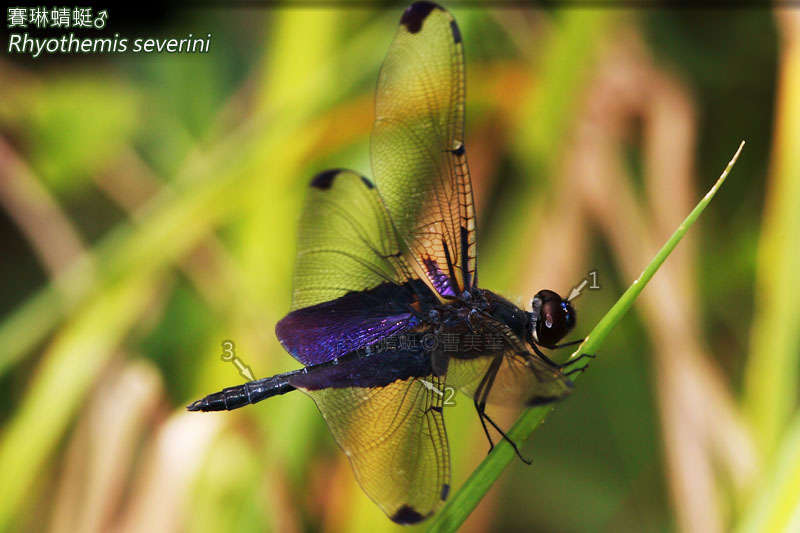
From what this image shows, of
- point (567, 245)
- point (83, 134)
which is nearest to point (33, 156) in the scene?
point (83, 134)

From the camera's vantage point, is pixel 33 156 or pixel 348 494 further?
pixel 33 156

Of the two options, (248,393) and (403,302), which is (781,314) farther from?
(248,393)

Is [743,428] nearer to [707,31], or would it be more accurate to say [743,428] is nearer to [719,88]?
[719,88]

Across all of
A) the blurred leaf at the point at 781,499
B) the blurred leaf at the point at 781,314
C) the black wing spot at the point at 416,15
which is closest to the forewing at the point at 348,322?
the black wing spot at the point at 416,15

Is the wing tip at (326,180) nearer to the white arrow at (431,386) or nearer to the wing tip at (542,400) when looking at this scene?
the white arrow at (431,386)

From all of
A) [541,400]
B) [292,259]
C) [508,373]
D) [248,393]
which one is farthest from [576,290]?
[292,259]

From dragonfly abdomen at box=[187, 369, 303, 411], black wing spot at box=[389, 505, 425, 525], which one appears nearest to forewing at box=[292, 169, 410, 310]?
dragonfly abdomen at box=[187, 369, 303, 411]
